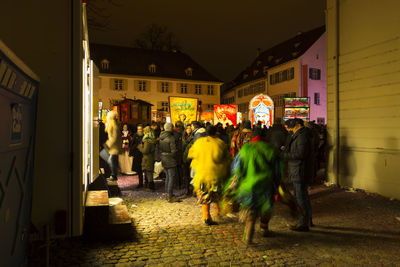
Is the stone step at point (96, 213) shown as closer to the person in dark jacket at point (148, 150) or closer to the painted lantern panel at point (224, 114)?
the person in dark jacket at point (148, 150)

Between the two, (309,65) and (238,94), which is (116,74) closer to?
(238,94)

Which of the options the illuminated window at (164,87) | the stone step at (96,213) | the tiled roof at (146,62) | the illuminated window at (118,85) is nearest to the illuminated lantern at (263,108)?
the stone step at (96,213)

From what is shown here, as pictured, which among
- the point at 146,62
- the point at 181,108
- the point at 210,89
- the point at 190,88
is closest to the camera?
the point at 181,108

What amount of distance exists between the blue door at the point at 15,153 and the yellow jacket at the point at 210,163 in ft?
13.0

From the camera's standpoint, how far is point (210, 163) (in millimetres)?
6238

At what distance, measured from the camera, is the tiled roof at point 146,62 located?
4631 centimetres

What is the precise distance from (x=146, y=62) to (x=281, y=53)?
2010cm

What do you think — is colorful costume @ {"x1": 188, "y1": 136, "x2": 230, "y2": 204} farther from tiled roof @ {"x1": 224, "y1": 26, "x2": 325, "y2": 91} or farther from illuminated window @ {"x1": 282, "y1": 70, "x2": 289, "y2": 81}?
illuminated window @ {"x1": 282, "y1": 70, "x2": 289, "y2": 81}

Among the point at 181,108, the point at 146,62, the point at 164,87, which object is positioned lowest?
the point at 181,108

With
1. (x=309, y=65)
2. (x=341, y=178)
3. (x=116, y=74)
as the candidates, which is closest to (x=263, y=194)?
(x=341, y=178)

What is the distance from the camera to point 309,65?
36.7 meters

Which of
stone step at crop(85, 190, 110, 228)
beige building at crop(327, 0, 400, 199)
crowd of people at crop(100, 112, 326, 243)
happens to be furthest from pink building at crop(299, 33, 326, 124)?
stone step at crop(85, 190, 110, 228)

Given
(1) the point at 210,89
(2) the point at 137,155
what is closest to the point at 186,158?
(2) the point at 137,155

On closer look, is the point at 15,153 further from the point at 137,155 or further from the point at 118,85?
the point at 118,85
